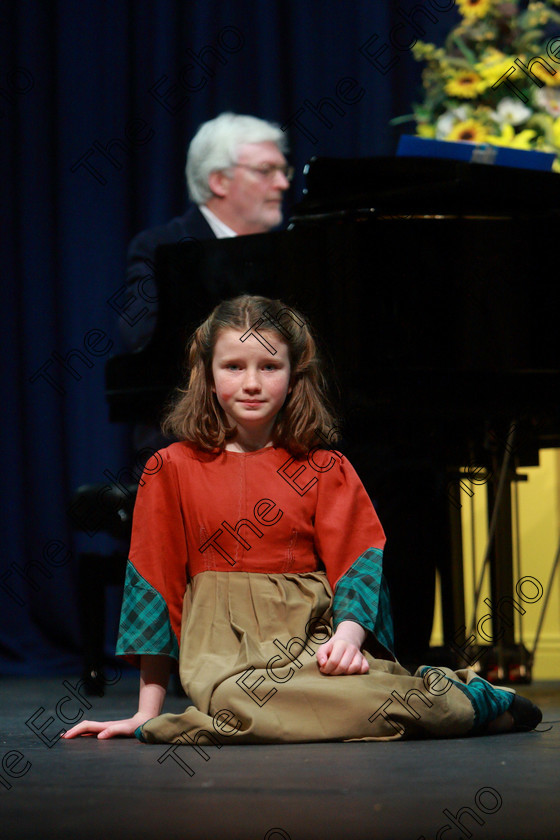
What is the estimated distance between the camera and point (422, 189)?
2.55 m

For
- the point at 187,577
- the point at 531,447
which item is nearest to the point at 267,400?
the point at 187,577

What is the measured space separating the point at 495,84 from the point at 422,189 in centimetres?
90

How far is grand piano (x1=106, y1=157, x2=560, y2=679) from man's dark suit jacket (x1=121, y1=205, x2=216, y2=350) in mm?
380

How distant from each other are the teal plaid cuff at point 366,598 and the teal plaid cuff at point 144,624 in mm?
284

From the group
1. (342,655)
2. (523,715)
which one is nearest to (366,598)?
(342,655)

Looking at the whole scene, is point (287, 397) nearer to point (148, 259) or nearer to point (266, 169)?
point (148, 259)

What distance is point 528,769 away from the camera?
149 cm

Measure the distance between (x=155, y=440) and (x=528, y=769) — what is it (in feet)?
6.62

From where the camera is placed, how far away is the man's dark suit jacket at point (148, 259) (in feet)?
9.88

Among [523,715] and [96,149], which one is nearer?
[523,715]

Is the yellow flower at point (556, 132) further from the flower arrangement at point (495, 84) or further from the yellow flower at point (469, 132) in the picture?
the yellow flower at point (469, 132)

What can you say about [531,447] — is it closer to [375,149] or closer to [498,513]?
[498,513]

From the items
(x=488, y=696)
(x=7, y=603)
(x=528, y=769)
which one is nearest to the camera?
(x=528, y=769)

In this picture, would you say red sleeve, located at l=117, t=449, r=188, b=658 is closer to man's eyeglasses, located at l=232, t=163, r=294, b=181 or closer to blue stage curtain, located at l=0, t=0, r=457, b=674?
man's eyeglasses, located at l=232, t=163, r=294, b=181
